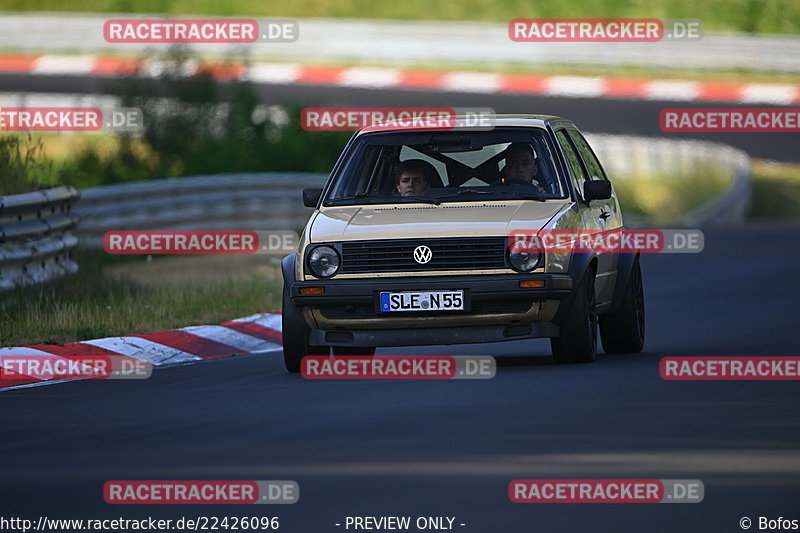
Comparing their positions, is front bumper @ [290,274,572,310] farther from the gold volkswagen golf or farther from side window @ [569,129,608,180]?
side window @ [569,129,608,180]

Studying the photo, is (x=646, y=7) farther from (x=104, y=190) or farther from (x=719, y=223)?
(x=104, y=190)

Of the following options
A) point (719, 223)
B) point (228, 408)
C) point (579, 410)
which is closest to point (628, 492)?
point (579, 410)

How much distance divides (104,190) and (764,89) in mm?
20808

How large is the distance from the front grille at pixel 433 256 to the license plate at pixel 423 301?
17 cm

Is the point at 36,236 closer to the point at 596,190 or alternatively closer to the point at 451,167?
the point at 451,167

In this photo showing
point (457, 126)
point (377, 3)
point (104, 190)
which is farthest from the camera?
point (377, 3)

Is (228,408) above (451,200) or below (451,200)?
below

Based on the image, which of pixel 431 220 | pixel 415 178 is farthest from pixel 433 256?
pixel 415 178

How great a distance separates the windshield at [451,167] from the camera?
12.0 metres

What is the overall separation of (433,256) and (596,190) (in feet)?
4.64

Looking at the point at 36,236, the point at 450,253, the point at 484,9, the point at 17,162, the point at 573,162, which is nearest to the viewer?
the point at 450,253

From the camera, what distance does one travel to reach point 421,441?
8227 millimetres

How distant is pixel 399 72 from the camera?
137ft

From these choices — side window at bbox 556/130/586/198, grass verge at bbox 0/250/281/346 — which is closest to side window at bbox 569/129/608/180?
side window at bbox 556/130/586/198
